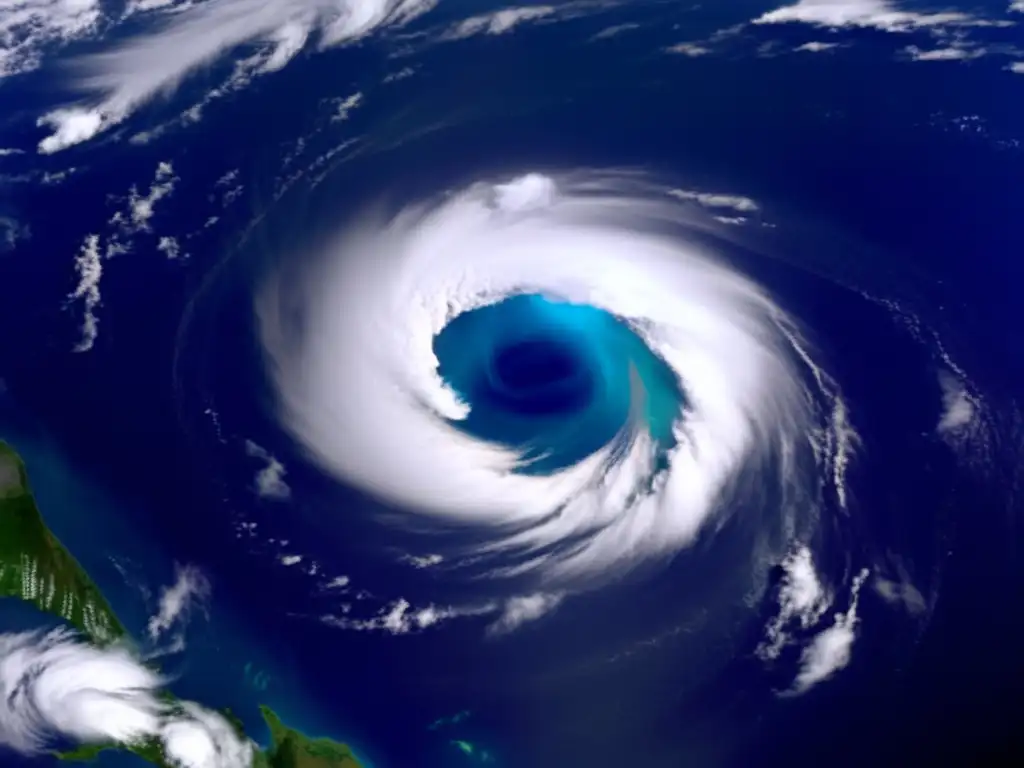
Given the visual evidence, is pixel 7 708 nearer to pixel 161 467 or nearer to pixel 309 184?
pixel 161 467

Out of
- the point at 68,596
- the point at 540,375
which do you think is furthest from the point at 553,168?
the point at 68,596

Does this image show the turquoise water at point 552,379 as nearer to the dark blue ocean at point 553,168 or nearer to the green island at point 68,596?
the dark blue ocean at point 553,168

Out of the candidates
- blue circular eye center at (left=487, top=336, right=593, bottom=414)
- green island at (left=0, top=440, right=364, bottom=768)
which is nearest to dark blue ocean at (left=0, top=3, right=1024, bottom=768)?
green island at (left=0, top=440, right=364, bottom=768)

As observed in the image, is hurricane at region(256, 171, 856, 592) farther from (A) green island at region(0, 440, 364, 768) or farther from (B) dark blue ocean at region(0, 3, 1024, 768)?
(A) green island at region(0, 440, 364, 768)

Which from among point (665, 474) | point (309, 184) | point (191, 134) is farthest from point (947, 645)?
point (191, 134)

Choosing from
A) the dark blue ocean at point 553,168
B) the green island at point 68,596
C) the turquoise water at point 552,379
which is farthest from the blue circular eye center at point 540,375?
the green island at point 68,596
